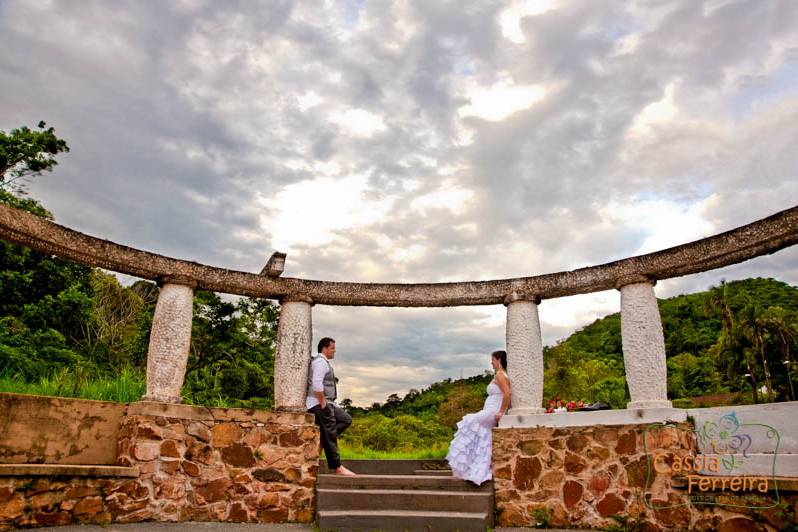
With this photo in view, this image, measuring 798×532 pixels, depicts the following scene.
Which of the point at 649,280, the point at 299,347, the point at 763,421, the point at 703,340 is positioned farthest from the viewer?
the point at 703,340

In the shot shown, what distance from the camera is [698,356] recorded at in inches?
1222

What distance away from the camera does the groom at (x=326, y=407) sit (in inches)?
253

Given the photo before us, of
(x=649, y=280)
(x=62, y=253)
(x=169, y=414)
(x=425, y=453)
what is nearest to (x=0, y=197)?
(x=62, y=253)

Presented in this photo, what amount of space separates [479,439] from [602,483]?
1401mm

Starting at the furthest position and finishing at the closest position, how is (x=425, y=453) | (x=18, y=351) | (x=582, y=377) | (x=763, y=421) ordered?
(x=582, y=377) → (x=18, y=351) → (x=425, y=453) → (x=763, y=421)

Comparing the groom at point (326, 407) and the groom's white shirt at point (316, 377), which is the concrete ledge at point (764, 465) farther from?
the groom's white shirt at point (316, 377)

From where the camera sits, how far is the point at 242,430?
6035 mm

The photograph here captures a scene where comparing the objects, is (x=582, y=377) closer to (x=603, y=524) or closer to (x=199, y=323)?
(x=199, y=323)

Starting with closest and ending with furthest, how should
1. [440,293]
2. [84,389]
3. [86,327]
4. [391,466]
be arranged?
1. [84,389]
2. [440,293]
3. [391,466]
4. [86,327]

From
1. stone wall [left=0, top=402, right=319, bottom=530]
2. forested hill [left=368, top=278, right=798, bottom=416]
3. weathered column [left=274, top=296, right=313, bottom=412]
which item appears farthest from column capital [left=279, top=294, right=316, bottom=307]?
forested hill [left=368, top=278, right=798, bottom=416]

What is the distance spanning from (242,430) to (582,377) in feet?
65.3

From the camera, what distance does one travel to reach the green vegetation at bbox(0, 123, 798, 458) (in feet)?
36.4

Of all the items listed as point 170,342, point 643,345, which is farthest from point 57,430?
point 643,345

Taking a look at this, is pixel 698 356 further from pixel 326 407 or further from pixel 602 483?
pixel 326 407
